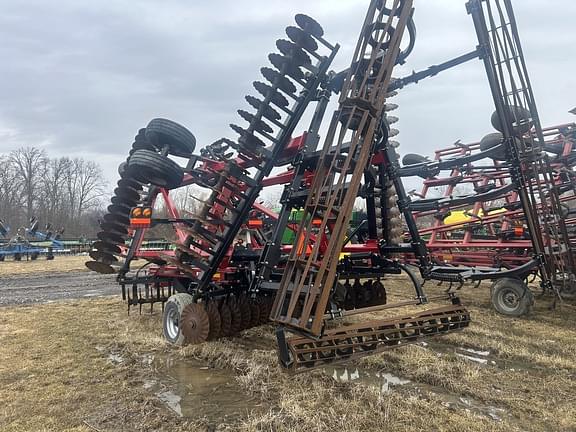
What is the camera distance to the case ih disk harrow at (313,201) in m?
3.08

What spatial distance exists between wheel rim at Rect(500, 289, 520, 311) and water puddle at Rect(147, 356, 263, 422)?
16.6 feet

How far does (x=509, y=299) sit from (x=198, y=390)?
560cm

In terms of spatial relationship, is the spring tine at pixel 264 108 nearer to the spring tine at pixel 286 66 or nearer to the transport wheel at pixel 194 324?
the spring tine at pixel 286 66

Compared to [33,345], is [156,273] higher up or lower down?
higher up

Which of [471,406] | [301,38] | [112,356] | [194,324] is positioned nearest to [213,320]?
[194,324]

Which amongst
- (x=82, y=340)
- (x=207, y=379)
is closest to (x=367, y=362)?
(x=207, y=379)

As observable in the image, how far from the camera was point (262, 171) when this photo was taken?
4812 millimetres

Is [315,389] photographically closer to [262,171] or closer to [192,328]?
[192,328]

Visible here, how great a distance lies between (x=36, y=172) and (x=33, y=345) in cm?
6170

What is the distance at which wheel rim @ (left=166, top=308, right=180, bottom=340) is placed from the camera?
511 cm

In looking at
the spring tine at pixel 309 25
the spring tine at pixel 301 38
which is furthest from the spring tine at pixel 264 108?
the spring tine at pixel 309 25

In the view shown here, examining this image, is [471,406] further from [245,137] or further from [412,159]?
[412,159]

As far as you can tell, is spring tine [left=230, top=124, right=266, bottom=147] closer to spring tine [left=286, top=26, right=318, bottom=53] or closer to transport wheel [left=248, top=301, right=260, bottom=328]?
spring tine [left=286, top=26, right=318, bottom=53]

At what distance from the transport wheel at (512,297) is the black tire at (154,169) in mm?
5522
